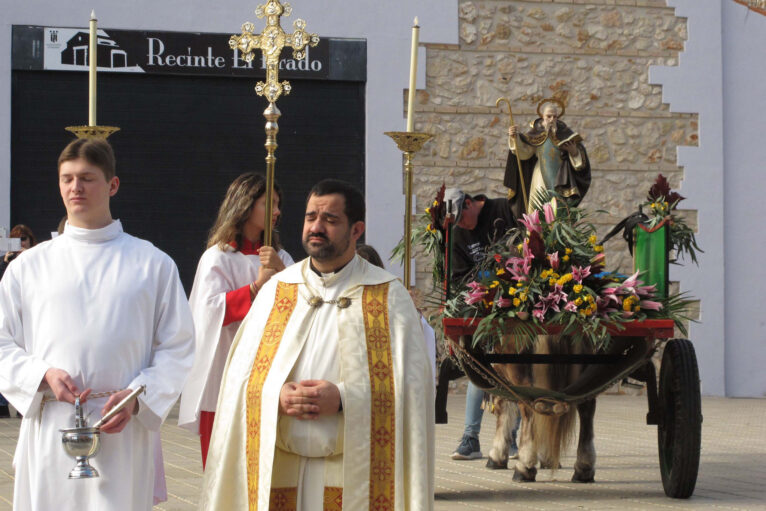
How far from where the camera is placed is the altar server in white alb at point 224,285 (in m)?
5.68

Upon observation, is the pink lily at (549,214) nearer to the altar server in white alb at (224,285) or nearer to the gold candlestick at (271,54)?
the altar server in white alb at (224,285)

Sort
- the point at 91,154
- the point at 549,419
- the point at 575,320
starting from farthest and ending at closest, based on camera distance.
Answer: the point at 549,419 → the point at 575,320 → the point at 91,154

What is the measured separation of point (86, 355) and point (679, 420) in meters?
3.93

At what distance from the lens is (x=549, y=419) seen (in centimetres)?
738

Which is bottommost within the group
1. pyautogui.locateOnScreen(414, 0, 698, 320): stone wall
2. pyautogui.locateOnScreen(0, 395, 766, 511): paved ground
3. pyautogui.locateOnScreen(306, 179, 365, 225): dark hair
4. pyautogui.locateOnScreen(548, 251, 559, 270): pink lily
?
pyautogui.locateOnScreen(0, 395, 766, 511): paved ground

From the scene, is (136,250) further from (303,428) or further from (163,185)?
(163,185)

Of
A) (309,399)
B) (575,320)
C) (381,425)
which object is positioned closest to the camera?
(309,399)

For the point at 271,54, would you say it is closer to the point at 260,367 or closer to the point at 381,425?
the point at 260,367

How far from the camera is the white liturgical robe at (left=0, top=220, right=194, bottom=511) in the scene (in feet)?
13.0

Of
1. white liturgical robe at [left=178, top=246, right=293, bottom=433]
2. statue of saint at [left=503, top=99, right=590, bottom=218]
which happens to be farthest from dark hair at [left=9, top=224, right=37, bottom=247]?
white liturgical robe at [left=178, top=246, right=293, bottom=433]

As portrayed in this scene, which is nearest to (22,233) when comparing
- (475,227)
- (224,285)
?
(475,227)

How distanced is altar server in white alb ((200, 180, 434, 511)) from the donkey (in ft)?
8.29

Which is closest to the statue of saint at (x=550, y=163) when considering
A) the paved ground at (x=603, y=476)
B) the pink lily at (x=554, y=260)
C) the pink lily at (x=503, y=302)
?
the pink lily at (x=554, y=260)

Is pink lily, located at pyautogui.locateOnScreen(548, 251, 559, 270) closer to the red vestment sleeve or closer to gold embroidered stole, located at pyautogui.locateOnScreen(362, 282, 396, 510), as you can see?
the red vestment sleeve
